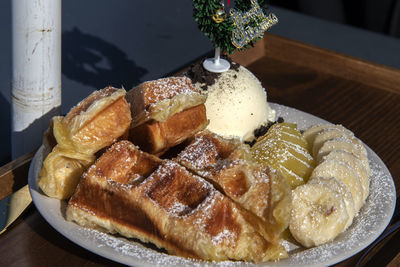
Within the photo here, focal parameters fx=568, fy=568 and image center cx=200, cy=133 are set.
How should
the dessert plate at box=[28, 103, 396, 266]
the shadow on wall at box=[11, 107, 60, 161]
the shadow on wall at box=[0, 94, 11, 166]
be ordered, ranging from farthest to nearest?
the shadow on wall at box=[0, 94, 11, 166] → the shadow on wall at box=[11, 107, 60, 161] → the dessert plate at box=[28, 103, 396, 266]

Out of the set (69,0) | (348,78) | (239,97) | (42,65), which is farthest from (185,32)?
(42,65)

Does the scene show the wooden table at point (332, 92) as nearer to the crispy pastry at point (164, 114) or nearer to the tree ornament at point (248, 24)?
the crispy pastry at point (164, 114)

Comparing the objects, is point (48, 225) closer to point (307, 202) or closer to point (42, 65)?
point (42, 65)

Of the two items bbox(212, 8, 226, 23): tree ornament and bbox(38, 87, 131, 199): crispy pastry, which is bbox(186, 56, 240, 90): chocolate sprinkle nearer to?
bbox(212, 8, 226, 23): tree ornament

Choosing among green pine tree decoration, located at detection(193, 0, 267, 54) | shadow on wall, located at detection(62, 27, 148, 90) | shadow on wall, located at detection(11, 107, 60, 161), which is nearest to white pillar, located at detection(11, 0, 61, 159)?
shadow on wall, located at detection(11, 107, 60, 161)

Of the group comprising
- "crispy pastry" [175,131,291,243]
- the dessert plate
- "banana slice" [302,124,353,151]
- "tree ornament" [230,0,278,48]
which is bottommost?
the dessert plate

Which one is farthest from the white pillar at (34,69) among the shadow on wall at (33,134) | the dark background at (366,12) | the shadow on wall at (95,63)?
the dark background at (366,12)
